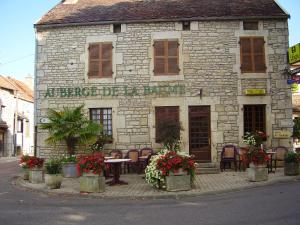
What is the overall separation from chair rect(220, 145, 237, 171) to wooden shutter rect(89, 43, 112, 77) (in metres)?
5.49

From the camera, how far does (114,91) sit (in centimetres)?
1401

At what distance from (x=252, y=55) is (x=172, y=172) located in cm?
707

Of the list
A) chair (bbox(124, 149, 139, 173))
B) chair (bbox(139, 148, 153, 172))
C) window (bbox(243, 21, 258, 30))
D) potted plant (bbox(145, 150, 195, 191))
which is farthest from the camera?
window (bbox(243, 21, 258, 30))

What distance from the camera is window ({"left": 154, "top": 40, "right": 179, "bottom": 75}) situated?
14000 mm

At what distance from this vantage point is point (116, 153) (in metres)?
13.3

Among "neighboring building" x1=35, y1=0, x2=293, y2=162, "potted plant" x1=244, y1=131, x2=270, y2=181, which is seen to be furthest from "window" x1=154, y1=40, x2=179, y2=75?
"potted plant" x1=244, y1=131, x2=270, y2=181

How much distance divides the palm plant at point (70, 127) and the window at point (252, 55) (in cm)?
633

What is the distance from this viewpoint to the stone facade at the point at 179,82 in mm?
13719

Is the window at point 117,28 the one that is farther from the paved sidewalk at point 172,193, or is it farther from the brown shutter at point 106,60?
the paved sidewalk at point 172,193

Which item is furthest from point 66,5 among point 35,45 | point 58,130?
point 58,130

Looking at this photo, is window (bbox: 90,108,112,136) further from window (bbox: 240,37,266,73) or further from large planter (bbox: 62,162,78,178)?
window (bbox: 240,37,266,73)

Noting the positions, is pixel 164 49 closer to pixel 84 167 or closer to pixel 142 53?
pixel 142 53

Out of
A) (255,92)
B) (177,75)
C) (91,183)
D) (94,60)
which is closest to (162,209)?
(91,183)

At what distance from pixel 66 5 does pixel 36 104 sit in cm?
509
